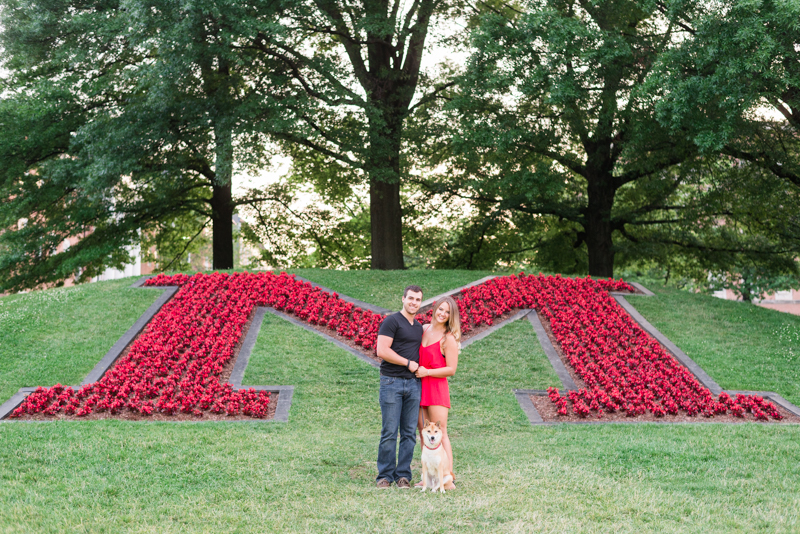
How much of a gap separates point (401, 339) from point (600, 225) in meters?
15.9

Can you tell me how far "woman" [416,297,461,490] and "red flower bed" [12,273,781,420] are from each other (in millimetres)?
3684

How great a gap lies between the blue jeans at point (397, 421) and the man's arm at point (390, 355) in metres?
0.19

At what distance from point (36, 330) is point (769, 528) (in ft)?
37.4

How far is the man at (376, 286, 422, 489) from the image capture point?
18.6 ft

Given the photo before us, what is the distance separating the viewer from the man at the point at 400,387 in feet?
18.6

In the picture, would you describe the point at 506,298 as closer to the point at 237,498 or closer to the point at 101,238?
the point at 237,498

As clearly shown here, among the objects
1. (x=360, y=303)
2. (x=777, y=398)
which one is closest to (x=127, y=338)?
(x=360, y=303)

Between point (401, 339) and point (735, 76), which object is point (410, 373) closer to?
point (401, 339)

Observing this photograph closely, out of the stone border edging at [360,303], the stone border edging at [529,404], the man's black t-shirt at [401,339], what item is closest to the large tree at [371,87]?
the stone border edging at [360,303]

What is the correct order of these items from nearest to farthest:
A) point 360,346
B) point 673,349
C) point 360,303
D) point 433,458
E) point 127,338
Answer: point 433,458 → point 127,338 → point 360,346 → point 673,349 → point 360,303

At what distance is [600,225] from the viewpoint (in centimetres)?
2038

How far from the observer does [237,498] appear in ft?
17.6

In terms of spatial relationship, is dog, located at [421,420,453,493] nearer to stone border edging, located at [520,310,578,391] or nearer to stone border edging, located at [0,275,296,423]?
stone border edging, located at [0,275,296,423]

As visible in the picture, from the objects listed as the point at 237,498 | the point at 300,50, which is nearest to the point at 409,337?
the point at 237,498
